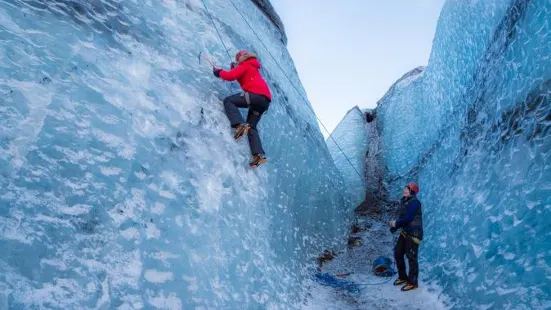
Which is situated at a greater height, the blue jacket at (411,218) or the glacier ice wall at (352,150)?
the blue jacket at (411,218)

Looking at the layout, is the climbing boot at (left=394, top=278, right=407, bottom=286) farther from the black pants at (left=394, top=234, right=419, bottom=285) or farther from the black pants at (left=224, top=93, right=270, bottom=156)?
the black pants at (left=224, top=93, right=270, bottom=156)

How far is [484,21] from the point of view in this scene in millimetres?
6801

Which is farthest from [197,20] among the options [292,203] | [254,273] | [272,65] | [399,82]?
[399,82]

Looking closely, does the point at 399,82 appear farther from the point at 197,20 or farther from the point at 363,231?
the point at 197,20

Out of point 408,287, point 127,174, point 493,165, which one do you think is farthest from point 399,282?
point 127,174

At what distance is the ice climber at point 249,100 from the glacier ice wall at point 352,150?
6438 mm

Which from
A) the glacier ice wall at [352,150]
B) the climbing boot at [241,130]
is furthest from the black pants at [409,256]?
the glacier ice wall at [352,150]

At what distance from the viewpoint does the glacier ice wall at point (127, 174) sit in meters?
2.74

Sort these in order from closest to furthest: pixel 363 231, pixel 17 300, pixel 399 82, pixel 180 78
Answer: pixel 17 300, pixel 180 78, pixel 363 231, pixel 399 82

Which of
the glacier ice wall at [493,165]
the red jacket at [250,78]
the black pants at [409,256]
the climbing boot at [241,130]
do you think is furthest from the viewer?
the black pants at [409,256]

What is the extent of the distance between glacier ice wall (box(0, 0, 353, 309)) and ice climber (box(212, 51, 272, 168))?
177 mm

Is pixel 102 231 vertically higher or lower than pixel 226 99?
lower

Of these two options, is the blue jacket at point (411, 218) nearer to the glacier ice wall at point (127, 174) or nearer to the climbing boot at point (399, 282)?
the climbing boot at point (399, 282)

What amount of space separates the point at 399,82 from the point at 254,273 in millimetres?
11834
